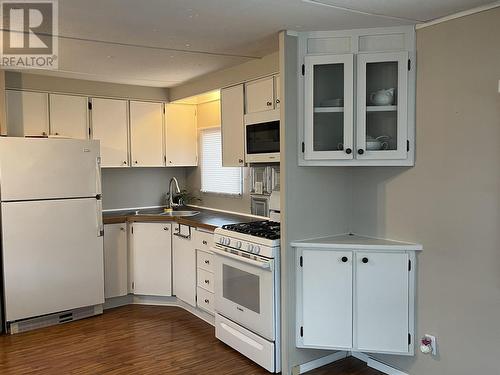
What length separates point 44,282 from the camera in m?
3.88

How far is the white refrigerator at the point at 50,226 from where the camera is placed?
12.2ft

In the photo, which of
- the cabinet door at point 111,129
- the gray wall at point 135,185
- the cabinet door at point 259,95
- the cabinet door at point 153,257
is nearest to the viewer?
the cabinet door at point 259,95

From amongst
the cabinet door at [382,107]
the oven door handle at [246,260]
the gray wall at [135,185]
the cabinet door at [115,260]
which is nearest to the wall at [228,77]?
the cabinet door at [382,107]

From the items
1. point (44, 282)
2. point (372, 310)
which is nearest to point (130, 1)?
point (372, 310)

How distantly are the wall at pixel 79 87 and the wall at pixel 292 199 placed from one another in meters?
2.45

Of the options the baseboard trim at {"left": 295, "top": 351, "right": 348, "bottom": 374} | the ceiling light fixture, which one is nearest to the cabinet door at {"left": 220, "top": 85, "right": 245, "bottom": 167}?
the ceiling light fixture

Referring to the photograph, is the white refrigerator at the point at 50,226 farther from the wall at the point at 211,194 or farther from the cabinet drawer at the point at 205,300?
the wall at the point at 211,194

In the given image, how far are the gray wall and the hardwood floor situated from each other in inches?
53.8

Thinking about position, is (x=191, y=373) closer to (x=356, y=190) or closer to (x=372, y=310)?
(x=372, y=310)

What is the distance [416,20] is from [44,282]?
145 inches

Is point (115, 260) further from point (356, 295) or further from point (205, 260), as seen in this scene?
point (356, 295)

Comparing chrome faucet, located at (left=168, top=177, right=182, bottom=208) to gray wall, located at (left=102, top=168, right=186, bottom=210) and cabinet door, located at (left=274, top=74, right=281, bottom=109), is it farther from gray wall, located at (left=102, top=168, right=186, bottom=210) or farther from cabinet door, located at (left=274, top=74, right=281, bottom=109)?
cabinet door, located at (left=274, top=74, right=281, bottom=109)

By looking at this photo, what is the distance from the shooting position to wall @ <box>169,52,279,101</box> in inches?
138

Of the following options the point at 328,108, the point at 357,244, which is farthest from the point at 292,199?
the point at 328,108
